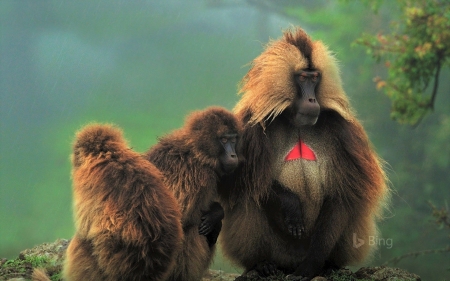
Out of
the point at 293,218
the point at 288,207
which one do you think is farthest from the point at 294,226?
the point at 288,207

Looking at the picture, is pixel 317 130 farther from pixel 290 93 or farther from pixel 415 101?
pixel 415 101

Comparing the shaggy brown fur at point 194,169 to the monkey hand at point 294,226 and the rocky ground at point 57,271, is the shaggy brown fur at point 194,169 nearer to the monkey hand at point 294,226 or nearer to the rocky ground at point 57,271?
the monkey hand at point 294,226

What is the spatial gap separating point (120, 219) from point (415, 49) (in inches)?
310

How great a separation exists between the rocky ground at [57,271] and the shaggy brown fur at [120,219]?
152 cm

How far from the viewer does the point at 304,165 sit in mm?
5961

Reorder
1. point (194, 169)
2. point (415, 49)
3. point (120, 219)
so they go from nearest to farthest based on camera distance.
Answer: point (120, 219) → point (194, 169) → point (415, 49)

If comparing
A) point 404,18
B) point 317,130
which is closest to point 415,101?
point 404,18

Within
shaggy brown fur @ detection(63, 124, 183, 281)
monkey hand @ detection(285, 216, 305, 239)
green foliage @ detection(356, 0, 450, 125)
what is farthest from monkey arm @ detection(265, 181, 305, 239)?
green foliage @ detection(356, 0, 450, 125)

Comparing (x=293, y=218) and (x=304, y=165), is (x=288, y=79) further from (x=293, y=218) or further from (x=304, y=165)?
(x=293, y=218)

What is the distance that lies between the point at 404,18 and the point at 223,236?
7.01m

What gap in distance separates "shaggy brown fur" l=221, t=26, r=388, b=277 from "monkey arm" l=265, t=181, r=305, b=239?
0.08 ft

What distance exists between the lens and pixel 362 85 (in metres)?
18.1

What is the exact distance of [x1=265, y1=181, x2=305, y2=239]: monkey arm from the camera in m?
5.90

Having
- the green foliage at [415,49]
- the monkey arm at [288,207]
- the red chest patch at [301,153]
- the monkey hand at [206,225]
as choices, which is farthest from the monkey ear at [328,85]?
the green foliage at [415,49]
